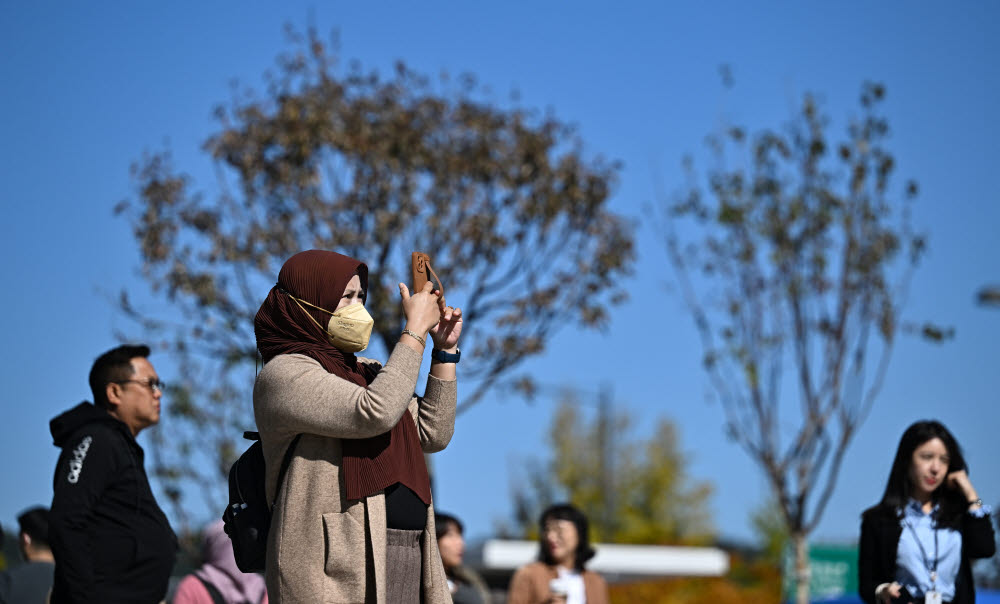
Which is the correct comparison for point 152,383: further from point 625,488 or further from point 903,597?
point 625,488

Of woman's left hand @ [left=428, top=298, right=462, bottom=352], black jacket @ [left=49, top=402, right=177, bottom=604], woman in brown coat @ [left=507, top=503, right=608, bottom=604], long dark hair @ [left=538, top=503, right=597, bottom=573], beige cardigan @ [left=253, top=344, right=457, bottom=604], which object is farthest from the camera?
long dark hair @ [left=538, top=503, right=597, bottom=573]

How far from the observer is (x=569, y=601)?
7977 mm

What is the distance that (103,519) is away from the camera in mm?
5582

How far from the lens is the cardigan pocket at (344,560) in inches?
148

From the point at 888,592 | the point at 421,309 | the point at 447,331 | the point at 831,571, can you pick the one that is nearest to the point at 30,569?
the point at 447,331

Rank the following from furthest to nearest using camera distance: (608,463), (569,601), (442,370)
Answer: (608,463) < (569,601) < (442,370)

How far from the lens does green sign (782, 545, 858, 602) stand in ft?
49.1

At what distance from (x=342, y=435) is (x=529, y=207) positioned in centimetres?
1200

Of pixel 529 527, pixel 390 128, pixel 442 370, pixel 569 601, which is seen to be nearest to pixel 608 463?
pixel 529 527

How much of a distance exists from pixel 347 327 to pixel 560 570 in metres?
4.55

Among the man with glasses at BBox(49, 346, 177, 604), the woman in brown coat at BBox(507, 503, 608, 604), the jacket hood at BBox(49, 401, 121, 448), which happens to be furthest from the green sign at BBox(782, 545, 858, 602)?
the jacket hood at BBox(49, 401, 121, 448)

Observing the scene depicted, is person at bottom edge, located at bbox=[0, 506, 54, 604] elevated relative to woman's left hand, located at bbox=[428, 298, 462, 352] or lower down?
lower down

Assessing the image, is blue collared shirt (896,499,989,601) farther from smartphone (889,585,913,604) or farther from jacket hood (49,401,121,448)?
jacket hood (49,401,121,448)

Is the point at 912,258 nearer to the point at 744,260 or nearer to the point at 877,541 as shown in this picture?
the point at 744,260
